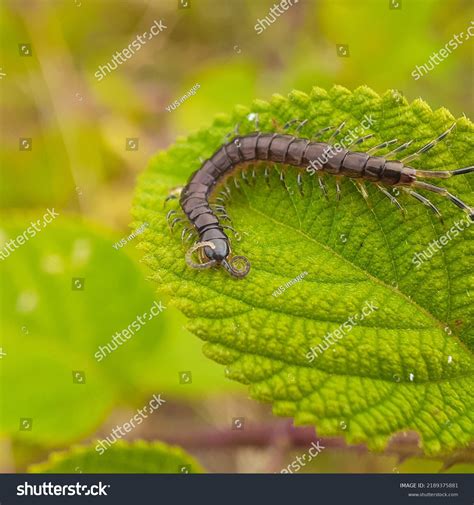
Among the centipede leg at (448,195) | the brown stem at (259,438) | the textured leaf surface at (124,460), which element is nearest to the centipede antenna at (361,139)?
the centipede leg at (448,195)

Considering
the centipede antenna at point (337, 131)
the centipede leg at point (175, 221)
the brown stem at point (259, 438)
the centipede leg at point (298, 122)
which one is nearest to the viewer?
the centipede antenna at point (337, 131)

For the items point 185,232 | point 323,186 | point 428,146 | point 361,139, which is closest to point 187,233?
point 185,232

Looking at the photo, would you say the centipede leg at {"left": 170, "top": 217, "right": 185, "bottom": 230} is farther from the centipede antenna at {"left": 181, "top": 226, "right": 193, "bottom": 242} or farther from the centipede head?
the centipede head

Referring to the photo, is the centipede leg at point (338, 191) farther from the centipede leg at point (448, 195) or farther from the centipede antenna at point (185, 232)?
the centipede antenna at point (185, 232)

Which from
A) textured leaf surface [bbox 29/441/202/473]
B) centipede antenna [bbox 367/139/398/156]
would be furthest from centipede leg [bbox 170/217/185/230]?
textured leaf surface [bbox 29/441/202/473]

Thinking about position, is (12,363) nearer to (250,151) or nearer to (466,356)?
(250,151)
